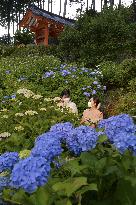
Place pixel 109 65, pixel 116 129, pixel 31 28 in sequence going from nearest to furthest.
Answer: pixel 116 129 < pixel 109 65 < pixel 31 28

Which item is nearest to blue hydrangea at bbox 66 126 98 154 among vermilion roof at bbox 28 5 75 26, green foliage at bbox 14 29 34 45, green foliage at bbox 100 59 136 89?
green foliage at bbox 100 59 136 89

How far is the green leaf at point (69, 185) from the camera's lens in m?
2.74

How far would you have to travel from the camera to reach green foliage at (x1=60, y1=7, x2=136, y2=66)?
71.0 feet

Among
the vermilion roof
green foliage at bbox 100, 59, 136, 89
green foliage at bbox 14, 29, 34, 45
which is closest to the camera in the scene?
green foliage at bbox 100, 59, 136, 89

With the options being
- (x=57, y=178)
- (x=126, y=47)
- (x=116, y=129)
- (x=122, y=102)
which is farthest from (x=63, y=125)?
(x=126, y=47)

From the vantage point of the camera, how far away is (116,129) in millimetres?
3447

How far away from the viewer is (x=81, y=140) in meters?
3.26

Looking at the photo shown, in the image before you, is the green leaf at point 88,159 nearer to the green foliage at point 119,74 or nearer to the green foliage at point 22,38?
the green foliage at point 119,74

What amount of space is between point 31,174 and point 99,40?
19.8 meters

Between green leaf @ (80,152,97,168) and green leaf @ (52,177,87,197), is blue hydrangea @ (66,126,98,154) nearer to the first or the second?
green leaf @ (80,152,97,168)

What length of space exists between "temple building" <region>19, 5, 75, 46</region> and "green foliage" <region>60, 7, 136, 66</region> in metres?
11.1

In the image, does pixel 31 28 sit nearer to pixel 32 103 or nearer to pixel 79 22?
pixel 79 22

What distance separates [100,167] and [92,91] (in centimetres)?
1164

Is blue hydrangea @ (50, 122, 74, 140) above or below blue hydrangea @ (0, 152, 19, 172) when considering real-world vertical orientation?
above
